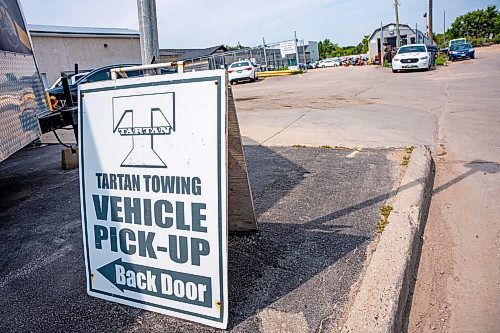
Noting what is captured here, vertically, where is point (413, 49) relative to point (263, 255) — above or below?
above

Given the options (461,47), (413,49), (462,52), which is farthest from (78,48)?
(461,47)

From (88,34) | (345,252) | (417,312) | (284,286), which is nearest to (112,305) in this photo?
(284,286)

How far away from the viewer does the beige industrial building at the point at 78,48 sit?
2514cm

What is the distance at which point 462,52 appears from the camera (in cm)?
3853

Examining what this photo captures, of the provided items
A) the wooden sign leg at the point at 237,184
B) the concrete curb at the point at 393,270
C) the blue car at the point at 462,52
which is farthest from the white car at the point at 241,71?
the wooden sign leg at the point at 237,184

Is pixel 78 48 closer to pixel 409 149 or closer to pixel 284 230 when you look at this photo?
pixel 409 149

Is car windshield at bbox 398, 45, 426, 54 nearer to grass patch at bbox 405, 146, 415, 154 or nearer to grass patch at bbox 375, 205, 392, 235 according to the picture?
grass patch at bbox 405, 146, 415, 154

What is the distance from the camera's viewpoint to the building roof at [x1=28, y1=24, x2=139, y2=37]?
82.2 ft

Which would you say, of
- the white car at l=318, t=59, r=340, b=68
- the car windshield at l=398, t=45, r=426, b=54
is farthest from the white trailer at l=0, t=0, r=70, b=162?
the white car at l=318, t=59, r=340, b=68

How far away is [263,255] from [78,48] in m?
27.9

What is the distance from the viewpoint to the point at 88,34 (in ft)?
88.1

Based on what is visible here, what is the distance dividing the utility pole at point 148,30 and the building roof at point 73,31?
24933 mm

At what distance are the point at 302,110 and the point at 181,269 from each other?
31.8 feet

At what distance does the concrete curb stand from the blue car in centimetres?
4038
